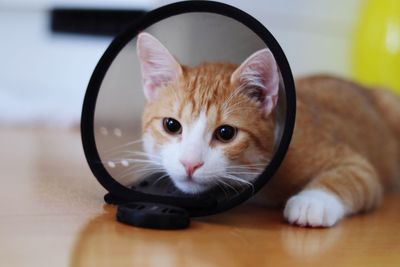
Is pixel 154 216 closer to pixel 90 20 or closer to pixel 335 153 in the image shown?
pixel 335 153

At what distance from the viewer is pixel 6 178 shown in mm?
1739

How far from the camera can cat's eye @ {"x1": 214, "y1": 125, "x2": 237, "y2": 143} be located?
135 centimetres

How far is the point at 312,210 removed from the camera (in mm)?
1385

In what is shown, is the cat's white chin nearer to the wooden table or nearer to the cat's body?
the wooden table

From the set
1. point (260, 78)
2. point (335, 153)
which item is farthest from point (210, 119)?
point (335, 153)

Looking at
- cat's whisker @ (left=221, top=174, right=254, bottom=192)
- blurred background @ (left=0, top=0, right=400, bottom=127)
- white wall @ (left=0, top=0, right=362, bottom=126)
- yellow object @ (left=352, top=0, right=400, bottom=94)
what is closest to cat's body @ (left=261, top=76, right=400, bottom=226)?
cat's whisker @ (left=221, top=174, right=254, bottom=192)

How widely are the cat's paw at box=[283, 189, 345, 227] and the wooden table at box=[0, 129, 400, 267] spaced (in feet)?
0.08

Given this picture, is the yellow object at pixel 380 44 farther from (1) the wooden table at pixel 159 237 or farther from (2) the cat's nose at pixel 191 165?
(2) the cat's nose at pixel 191 165

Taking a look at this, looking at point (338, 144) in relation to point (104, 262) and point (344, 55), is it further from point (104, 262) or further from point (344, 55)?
point (344, 55)

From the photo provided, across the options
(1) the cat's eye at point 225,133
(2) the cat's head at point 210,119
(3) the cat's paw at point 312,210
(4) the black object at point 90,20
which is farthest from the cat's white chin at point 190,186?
(4) the black object at point 90,20

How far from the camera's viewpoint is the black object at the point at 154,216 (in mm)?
1267

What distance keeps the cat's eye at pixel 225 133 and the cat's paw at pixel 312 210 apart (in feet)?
0.73

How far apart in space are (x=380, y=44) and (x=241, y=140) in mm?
1695

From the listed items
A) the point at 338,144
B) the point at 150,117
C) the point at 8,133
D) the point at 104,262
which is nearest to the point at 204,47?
the point at 150,117
